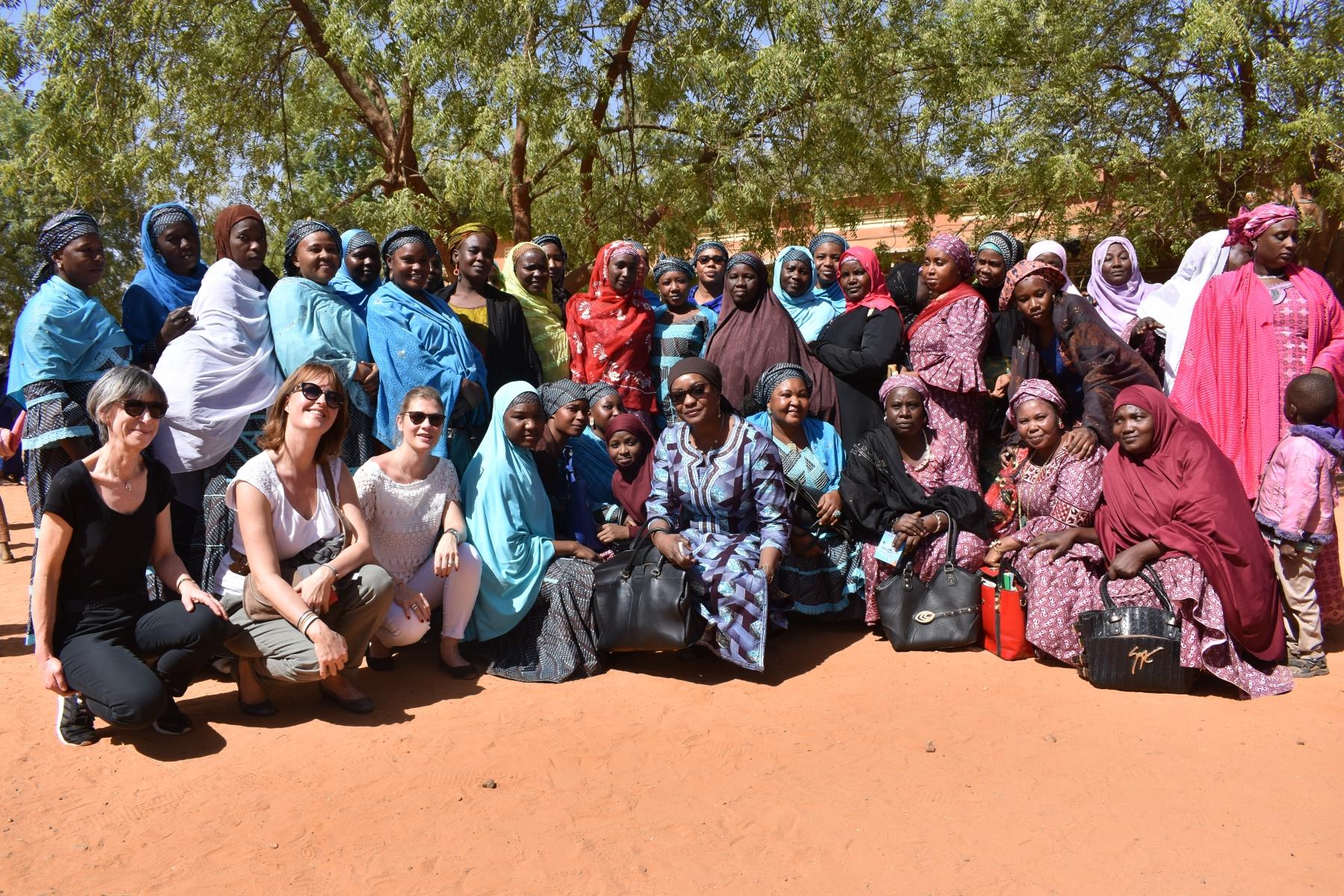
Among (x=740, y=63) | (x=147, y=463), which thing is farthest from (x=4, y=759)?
(x=740, y=63)

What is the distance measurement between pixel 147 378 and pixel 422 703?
1.77 m

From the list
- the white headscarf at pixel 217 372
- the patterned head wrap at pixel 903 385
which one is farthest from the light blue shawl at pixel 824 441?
the white headscarf at pixel 217 372

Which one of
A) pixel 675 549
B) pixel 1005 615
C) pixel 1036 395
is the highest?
pixel 1036 395

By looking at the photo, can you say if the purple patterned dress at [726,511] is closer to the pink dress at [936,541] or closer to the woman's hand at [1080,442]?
the pink dress at [936,541]

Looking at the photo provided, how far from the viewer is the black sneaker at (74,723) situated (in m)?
3.93

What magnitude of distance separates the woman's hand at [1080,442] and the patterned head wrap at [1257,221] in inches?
61.9

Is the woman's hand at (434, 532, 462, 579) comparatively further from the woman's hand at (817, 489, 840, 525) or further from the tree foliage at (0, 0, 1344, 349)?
the tree foliage at (0, 0, 1344, 349)

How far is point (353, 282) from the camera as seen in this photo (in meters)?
5.46

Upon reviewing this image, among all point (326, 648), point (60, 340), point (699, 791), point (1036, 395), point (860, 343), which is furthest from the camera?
point (860, 343)

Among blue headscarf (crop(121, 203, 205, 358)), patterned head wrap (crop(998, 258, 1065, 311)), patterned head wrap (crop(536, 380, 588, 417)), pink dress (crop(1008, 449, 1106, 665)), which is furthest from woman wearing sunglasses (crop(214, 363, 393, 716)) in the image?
patterned head wrap (crop(998, 258, 1065, 311))

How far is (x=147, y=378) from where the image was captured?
393cm

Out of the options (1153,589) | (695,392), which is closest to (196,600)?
(695,392)

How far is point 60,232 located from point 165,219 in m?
0.48

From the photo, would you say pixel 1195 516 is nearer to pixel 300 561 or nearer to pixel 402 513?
pixel 402 513
